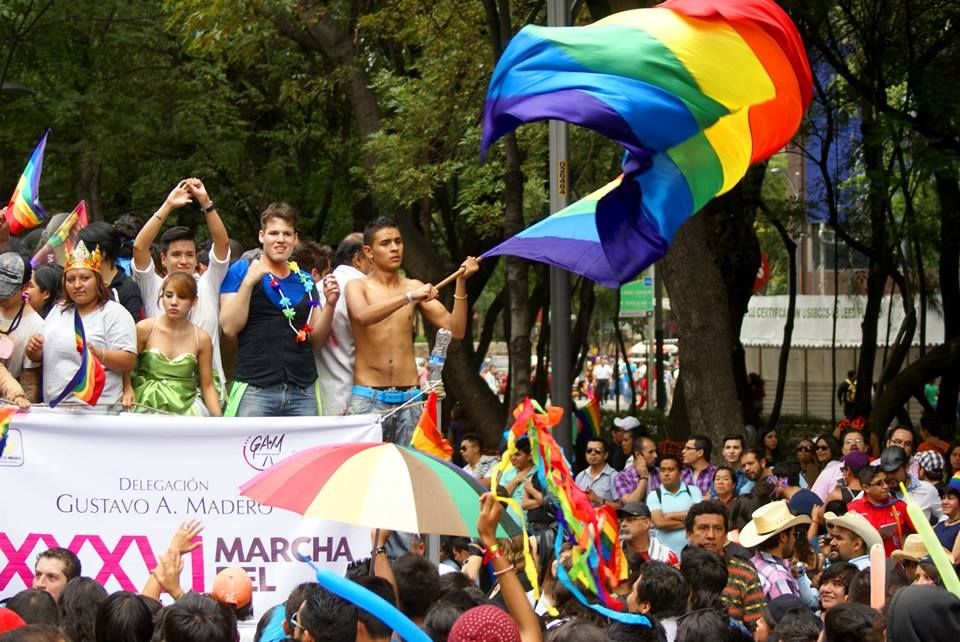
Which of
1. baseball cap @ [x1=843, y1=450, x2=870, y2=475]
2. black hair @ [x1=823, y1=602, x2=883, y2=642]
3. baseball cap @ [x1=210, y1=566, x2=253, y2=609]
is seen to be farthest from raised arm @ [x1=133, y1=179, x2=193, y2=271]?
baseball cap @ [x1=843, y1=450, x2=870, y2=475]

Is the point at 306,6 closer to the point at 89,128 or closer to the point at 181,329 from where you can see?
the point at 89,128

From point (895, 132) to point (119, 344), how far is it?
10988mm

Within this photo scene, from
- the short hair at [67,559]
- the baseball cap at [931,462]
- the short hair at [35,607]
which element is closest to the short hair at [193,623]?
the short hair at [35,607]

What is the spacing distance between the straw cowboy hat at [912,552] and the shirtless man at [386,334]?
276cm

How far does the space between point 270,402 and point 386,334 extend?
2.58ft

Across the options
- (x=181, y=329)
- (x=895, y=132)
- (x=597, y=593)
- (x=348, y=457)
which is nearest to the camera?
(x=597, y=593)

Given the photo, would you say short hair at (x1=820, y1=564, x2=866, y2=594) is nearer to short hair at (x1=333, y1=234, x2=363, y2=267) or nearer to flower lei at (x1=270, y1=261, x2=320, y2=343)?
→ flower lei at (x1=270, y1=261, x2=320, y2=343)

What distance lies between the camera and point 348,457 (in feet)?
21.2

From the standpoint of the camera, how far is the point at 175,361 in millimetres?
8547

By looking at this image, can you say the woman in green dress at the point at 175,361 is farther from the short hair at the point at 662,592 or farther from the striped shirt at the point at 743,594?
the striped shirt at the point at 743,594

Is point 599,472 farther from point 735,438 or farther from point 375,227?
point 375,227

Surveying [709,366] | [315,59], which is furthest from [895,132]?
[315,59]

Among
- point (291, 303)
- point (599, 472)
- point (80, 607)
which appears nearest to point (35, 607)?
point (80, 607)

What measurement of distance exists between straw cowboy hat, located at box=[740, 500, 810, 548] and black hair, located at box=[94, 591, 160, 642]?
4395 mm
